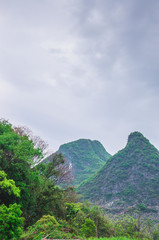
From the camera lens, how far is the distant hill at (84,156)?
10644 centimetres

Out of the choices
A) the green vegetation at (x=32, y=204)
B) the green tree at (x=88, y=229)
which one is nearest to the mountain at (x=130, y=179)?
the green vegetation at (x=32, y=204)

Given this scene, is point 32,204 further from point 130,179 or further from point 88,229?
point 130,179

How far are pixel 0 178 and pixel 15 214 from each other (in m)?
4.20

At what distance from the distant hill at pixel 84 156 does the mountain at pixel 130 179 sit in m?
32.1

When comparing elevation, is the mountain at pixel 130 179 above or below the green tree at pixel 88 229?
above

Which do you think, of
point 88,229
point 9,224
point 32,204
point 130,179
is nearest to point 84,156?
point 130,179

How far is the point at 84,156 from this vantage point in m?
120

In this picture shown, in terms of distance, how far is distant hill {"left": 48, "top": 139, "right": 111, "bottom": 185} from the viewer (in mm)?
106438

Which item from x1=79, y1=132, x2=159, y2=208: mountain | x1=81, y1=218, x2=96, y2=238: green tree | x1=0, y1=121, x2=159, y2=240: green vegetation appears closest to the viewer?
x1=0, y1=121, x2=159, y2=240: green vegetation

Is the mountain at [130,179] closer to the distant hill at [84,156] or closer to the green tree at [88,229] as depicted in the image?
the distant hill at [84,156]

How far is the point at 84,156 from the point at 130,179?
6160 centimetres

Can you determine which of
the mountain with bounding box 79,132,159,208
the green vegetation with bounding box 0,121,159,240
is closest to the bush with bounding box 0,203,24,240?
the green vegetation with bounding box 0,121,159,240

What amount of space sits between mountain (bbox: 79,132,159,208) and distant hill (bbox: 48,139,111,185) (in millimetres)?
32122

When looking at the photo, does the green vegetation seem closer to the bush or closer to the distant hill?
the bush
